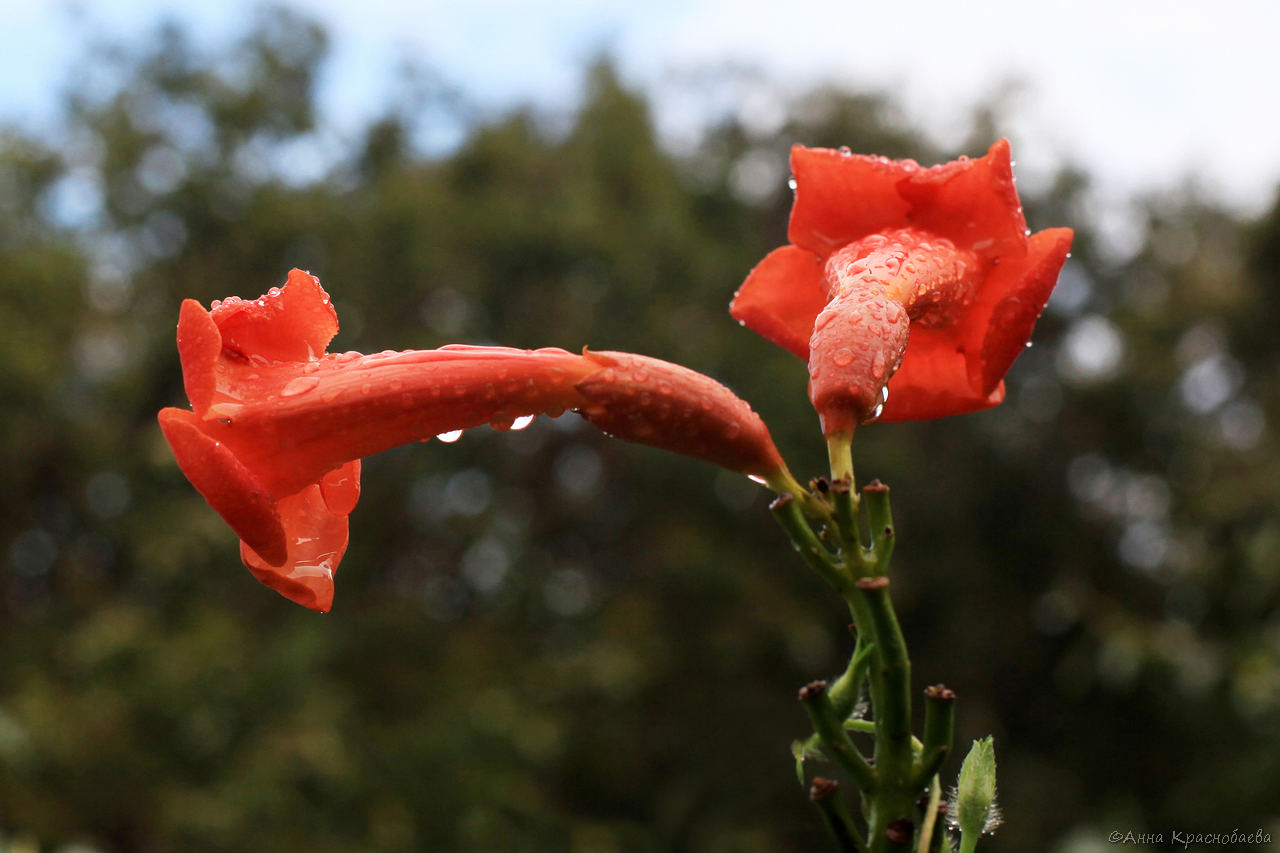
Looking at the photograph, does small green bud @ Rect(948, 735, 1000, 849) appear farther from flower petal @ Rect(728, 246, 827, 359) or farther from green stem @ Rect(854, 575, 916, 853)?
flower petal @ Rect(728, 246, 827, 359)

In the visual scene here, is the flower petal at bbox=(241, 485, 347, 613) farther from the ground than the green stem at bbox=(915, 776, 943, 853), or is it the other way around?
the flower petal at bbox=(241, 485, 347, 613)

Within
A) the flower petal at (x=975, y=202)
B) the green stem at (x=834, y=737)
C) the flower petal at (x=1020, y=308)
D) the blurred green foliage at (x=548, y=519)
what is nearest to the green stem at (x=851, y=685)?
the green stem at (x=834, y=737)

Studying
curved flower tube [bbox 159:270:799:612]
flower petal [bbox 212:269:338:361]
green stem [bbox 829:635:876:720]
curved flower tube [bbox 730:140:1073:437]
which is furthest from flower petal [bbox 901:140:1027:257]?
flower petal [bbox 212:269:338:361]

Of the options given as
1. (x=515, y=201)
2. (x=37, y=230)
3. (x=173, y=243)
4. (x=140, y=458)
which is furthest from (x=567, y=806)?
(x=37, y=230)

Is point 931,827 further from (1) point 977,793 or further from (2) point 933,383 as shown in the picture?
(2) point 933,383

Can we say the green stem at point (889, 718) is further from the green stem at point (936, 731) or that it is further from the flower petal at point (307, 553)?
the flower petal at point (307, 553)

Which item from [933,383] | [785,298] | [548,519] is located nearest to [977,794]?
[933,383]
